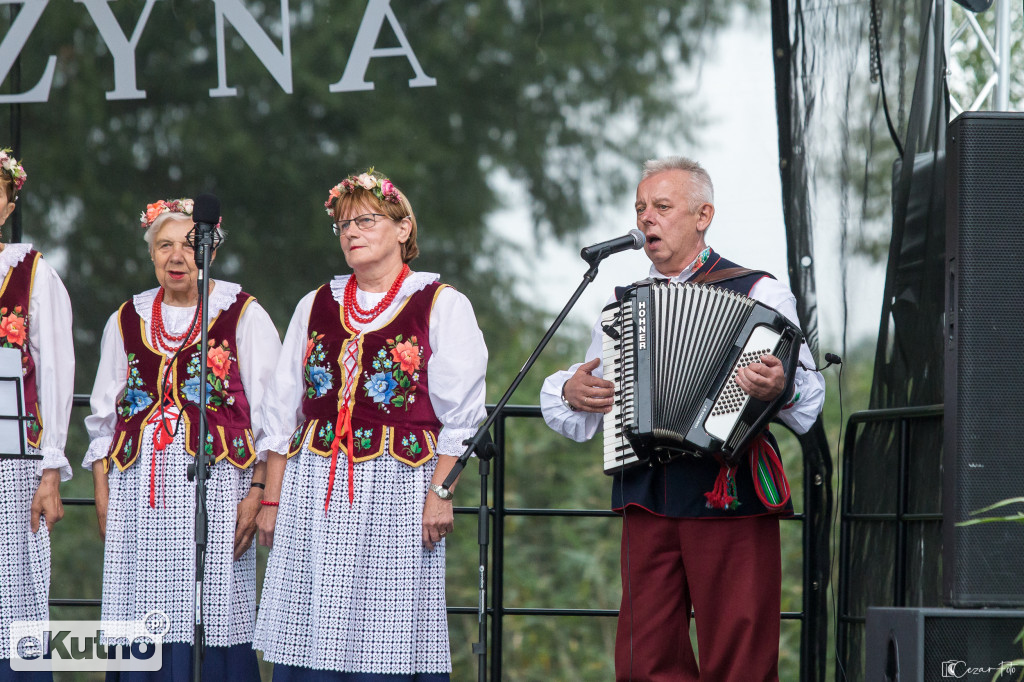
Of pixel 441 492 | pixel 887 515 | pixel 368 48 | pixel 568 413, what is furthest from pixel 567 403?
pixel 368 48

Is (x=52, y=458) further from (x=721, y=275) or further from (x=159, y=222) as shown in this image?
(x=721, y=275)

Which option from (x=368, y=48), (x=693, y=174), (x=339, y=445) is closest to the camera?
(x=339, y=445)

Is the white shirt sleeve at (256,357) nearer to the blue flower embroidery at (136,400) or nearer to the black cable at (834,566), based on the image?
the blue flower embroidery at (136,400)

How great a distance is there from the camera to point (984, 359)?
249 centimetres

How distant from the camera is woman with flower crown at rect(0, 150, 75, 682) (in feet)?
11.3

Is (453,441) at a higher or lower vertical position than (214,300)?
lower

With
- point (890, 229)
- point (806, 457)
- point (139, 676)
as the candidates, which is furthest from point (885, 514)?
point (139, 676)

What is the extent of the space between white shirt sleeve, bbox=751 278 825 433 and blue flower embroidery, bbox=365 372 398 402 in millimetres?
1000

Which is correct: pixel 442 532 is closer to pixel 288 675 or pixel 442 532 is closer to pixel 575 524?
pixel 288 675

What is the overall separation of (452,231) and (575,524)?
1.89 m

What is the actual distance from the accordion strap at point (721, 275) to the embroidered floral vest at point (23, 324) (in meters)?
1.98

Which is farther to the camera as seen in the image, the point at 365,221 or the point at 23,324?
the point at 23,324

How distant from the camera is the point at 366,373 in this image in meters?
3.20

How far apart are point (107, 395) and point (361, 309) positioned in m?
0.88
